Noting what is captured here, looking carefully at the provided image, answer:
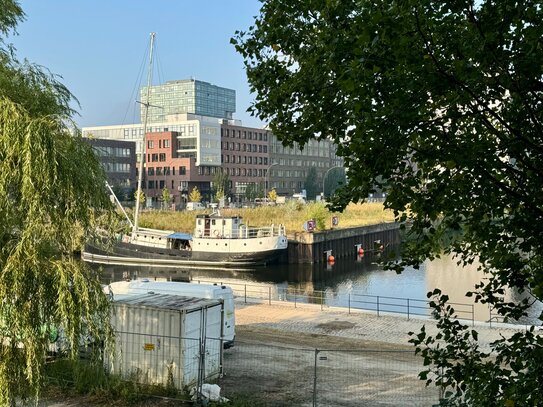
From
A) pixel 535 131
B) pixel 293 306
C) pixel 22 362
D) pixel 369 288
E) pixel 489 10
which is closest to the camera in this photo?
pixel 489 10

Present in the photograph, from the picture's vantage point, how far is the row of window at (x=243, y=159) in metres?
114

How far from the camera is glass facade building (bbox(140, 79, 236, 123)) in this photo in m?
173

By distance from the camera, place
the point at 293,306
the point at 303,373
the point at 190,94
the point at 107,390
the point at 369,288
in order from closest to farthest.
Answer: the point at 107,390 < the point at 303,373 < the point at 293,306 < the point at 369,288 < the point at 190,94

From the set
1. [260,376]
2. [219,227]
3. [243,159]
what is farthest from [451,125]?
[243,159]

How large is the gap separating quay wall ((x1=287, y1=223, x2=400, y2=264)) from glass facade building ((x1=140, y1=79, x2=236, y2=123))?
387 feet

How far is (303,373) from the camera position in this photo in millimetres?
13984

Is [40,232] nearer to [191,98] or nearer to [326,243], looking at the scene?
[326,243]

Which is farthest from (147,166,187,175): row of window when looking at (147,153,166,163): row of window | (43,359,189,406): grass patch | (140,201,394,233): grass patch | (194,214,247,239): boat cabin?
(43,359,189,406): grass patch

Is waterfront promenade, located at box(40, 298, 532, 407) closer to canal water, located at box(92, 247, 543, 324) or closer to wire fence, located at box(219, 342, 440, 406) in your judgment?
wire fence, located at box(219, 342, 440, 406)

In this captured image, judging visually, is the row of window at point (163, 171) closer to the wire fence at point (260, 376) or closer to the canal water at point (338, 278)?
the canal water at point (338, 278)

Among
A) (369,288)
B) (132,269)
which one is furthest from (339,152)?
(132,269)

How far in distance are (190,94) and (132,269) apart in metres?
130

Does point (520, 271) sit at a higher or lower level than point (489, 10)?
lower

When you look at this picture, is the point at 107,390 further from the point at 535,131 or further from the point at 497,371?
the point at 535,131
